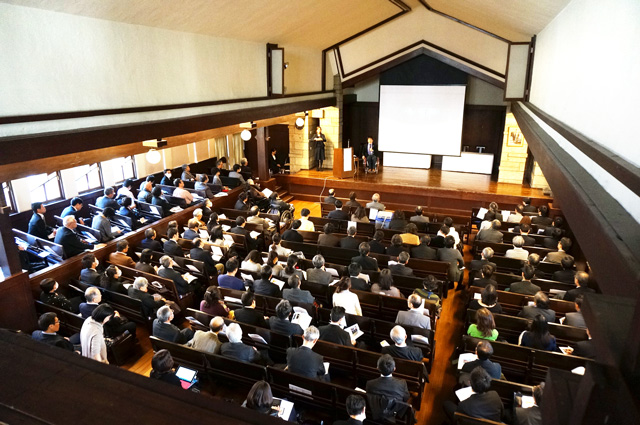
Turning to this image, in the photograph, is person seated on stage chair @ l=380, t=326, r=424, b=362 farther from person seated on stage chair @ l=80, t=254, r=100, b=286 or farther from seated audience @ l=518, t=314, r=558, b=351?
person seated on stage chair @ l=80, t=254, r=100, b=286

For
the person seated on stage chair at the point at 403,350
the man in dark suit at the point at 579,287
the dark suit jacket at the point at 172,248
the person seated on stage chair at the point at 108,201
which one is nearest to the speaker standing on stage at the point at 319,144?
the person seated on stage chair at the point at 108,201

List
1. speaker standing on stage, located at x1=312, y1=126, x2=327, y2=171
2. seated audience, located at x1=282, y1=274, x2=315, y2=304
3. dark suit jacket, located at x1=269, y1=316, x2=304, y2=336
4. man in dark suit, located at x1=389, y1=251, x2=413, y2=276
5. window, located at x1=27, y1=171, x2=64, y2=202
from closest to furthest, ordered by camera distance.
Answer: dark suit jacket, located at x1=269, y1=316, x2=304, y2=336 → seated audience, located at x1=282, y1=274, x2=315, y2=304 → man in dark suit, located at x1=389, y1=251, x2=413, y2=276 → window, located at x1=27, y1=171, x2=64, y2=202 → speaker standing on stage, located at x1=312, y1=126, x2=327, y2=171

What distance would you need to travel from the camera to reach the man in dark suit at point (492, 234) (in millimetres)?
7789

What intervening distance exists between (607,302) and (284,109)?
36.6 ft

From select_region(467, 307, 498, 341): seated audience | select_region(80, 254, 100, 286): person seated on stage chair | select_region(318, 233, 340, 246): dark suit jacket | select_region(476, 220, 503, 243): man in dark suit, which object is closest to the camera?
select_region(467, 307, 498, 341): seated audience

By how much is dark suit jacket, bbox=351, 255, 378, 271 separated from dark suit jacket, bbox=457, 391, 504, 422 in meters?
3.13

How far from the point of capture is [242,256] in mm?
7953

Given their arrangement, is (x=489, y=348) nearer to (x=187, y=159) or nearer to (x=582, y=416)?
(x=582, y=416)

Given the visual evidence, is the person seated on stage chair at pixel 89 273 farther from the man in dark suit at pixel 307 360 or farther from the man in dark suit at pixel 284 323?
the man in dark suit at pixel 307 360

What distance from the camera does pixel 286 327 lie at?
4.76 m

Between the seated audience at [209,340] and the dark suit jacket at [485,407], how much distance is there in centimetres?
253

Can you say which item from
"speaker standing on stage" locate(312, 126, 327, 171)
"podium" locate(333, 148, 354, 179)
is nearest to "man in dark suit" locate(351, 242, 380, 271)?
"podium" locate(333, 148, 354, 179)

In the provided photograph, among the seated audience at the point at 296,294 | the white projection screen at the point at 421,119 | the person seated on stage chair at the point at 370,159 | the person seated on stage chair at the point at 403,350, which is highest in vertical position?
the white projection screen at the point at 421,119

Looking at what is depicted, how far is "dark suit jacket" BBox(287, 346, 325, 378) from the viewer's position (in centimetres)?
408
